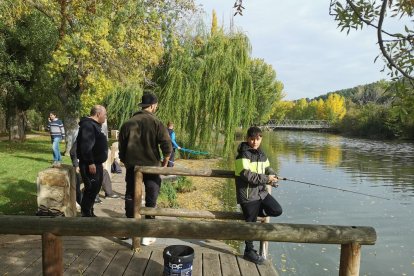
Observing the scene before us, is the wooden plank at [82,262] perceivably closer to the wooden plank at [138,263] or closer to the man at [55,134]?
the wooden plank at [138,263]

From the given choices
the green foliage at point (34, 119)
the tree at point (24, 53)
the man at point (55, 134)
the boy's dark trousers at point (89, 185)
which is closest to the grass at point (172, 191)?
the boy's dark trousers at point (89, 185)

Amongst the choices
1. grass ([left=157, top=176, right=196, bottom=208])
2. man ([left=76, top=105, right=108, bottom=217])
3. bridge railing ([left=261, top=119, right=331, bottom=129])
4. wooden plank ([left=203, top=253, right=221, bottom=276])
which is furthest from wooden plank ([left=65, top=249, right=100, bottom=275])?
bridge railing ([left=261, top=119, right=331, bottom=129])

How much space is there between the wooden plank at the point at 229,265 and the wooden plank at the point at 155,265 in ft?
2.32

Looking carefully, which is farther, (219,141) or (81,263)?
(219,141)

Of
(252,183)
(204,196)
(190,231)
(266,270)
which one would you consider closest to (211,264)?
(266,270)

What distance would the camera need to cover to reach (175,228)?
2.35m

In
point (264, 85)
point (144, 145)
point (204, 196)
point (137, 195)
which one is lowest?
point (204, 196)

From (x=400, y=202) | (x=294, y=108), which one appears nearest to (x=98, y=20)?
(x=400, y=202)

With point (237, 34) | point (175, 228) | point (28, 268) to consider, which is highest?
point (237, 34)

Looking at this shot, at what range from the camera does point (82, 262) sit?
416cm

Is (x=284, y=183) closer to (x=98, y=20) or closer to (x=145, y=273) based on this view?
(x=98, y=20)

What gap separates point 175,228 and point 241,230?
43 centimetres

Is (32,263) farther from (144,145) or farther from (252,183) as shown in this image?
Answer: (252,183)

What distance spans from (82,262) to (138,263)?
65 centimetres
